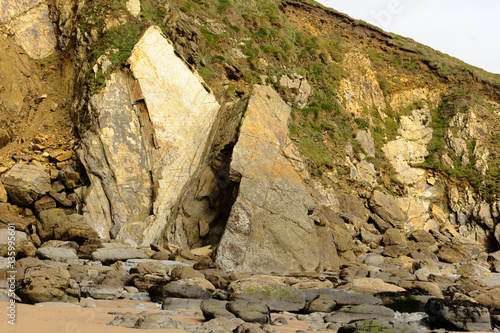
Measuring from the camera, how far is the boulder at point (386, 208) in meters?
21.2

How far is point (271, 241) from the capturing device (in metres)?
11.5

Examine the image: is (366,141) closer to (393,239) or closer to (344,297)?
(393,239)

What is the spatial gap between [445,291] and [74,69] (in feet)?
53.5

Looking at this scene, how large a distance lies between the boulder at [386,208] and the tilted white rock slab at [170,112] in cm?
997

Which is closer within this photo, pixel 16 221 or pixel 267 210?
pixel 267 210

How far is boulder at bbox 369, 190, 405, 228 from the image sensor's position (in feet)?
69.4

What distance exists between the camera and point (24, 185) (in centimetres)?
1338

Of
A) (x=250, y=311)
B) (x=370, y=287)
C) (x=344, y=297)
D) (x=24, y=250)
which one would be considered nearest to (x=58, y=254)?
(x=24, y=250)

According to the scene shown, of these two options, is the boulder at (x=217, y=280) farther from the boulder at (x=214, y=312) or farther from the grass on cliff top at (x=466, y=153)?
the grass on cliff top at (x=466, y=153)

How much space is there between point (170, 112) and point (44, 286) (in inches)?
410

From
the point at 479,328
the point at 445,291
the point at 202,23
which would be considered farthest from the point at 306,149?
the point at 479,328

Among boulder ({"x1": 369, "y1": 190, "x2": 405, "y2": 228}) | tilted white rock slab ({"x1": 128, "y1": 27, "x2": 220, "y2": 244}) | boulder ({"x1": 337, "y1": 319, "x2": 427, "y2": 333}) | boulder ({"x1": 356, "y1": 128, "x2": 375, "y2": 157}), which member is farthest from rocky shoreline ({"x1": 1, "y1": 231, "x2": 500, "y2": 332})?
boulder ({"x1": 356, "y1": 128, "x2": 375, "y2": 157})

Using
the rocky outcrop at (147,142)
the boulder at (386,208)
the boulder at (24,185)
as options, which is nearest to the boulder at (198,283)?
the rocky outcrop at (147,142)

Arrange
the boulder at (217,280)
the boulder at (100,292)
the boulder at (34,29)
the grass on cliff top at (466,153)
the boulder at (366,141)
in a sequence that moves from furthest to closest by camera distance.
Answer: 1. the grass on cliff top at (466,153)
2. the boulder at (366,141)
3. the boulder at (34,29)
4. the boulder at (217,280)
5. the boulder at (100,292)
